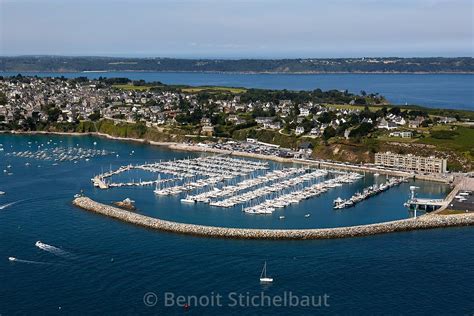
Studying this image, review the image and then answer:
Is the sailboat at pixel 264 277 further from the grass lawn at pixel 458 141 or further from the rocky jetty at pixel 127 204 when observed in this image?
the grass lawn at pixel 458 141

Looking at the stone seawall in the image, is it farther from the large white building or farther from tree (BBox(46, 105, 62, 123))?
tree (BBox(46, 105, 62, 123))

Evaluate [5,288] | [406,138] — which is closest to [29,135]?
[406,138]

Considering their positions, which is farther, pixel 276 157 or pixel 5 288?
pixel 276 157

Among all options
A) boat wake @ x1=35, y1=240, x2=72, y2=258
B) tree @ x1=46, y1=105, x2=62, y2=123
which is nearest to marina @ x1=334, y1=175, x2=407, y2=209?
boat wake @ x1=35, y1=240, x2=72, y2=258

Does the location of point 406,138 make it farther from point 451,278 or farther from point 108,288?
point 108,288

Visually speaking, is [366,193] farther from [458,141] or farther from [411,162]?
[458,141]

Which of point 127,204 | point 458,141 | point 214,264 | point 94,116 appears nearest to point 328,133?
point 458,141

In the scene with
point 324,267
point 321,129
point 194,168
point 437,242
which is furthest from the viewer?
point 321,129
